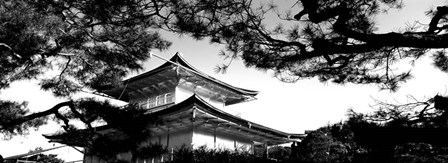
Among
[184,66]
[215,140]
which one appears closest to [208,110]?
[215,140]

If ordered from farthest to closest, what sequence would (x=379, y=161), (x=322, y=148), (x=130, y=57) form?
(x=322, y=148), (x=130, y=57), (x=379, y=161)

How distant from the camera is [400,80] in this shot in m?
4.07

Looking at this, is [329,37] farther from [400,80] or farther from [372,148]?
[372,148]

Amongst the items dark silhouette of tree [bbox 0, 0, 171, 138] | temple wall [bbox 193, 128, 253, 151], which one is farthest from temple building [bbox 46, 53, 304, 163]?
dark silhouette of tree [bbox 0, 0, 171, 138]

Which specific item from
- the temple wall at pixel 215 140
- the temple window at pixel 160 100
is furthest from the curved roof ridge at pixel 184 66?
the temple wall at pixel 215 140

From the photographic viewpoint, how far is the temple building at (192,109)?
34.7 ft

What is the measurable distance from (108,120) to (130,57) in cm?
167

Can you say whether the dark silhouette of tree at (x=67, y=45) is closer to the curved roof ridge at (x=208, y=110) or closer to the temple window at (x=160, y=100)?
the curved roof ridge at (x=208, y=110)

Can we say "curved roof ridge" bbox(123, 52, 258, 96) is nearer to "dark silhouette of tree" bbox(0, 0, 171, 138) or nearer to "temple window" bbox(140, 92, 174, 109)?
"temple window" bbox(140, 92, 174, 109)

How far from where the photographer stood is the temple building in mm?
10570

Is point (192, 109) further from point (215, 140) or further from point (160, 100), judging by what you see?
point (160, 100)

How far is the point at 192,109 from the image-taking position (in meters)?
9.90

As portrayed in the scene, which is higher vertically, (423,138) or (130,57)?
(130,57)

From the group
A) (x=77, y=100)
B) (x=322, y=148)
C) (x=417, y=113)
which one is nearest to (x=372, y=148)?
(x=417, y=113)
